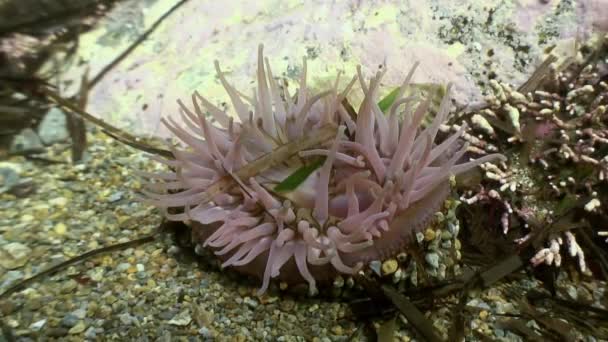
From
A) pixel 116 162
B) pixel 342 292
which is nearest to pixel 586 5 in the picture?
pixel 342 292

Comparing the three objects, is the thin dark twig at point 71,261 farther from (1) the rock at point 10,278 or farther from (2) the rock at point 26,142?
(2) the rock at point 26,142

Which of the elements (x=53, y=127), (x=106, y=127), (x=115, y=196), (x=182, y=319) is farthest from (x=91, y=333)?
(x=53, y=127)

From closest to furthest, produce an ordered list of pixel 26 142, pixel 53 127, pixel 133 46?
1. pixel 26 142
2. pixel 53 127
3. pixel 133 46

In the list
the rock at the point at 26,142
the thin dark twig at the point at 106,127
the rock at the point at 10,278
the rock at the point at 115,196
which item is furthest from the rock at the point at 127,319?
the rock at the point at 26,142

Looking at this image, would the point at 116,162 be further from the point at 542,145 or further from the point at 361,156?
the point at 542,145

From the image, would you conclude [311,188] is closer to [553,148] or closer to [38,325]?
[38,325]

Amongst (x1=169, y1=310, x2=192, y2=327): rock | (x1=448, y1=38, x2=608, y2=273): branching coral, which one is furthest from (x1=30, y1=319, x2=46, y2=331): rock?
(x1=448, y1=38, x2=608, y2=273): branching coral

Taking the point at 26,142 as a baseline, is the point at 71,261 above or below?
below

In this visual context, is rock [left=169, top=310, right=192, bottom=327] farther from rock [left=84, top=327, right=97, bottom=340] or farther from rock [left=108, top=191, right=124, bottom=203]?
rock [left=108, top=191, right=124, bottom=203]
